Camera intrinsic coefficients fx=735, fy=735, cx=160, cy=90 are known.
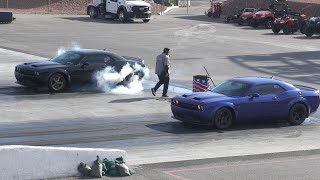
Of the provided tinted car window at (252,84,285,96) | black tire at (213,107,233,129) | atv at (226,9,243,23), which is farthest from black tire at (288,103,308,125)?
atv at (226,9,243,23)

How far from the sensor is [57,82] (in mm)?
24047

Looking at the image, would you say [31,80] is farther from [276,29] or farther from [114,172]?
[276,29]

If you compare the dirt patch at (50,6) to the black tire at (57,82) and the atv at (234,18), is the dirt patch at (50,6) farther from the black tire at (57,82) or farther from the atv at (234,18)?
the black tire at (57,82)

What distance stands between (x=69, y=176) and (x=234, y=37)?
36.1m

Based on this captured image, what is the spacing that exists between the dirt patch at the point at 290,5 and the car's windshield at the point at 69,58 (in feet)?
130

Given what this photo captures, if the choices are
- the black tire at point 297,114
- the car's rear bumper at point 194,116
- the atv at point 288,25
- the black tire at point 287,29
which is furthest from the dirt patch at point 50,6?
the car's rear bumper at point 194,116

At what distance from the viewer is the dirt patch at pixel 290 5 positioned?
62.3 metres

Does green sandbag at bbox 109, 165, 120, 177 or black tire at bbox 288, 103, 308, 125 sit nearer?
green sandbag at bbox 109, 165, 120, 177

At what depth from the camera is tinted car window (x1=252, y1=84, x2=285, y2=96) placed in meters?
19.5

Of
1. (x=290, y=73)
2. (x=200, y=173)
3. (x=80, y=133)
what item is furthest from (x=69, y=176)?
(x=290, y=73)

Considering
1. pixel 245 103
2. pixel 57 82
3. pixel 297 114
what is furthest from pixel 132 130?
pixel 57 82

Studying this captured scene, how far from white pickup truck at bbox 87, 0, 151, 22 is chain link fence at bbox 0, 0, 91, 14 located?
750 centimetres

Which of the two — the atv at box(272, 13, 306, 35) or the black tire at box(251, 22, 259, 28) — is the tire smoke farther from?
the black tire at box(251, 22, 259, 28)

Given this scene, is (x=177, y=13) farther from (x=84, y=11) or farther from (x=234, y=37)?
(x=234, y=37)
